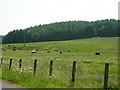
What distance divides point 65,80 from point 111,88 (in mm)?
3167

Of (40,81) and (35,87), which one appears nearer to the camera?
(35,87)

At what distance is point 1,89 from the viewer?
14328 mm

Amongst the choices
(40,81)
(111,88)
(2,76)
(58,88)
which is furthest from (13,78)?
(111,88)

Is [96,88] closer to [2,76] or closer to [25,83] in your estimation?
[25,83]

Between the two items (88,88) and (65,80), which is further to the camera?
(65,80)

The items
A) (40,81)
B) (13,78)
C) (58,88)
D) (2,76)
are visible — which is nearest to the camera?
(58,88)

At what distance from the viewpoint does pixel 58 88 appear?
1355cm

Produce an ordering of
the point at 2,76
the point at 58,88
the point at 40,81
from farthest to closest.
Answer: the point at 2,76
the point at 40,81
the point at 58,88

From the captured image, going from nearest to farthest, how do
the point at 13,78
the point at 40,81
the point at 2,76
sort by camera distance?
the point at 40,81 < the point at 13,78 < the point at 2,76

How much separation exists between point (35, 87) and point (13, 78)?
4796 millimetres

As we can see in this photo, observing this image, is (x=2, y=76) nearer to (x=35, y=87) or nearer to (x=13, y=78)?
(x=13, y=78)

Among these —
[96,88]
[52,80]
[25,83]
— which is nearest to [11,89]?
[25,83]

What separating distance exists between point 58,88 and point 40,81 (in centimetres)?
248

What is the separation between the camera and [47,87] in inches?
547
